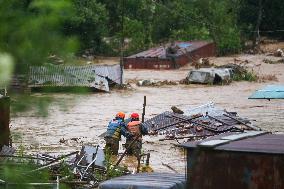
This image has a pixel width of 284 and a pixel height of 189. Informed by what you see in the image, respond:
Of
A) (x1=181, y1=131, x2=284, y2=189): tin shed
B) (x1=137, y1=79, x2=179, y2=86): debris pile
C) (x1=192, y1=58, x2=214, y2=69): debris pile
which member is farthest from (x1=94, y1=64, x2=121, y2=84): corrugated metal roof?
(x1=181, y1=131, x2=284, y2=189): tin shed

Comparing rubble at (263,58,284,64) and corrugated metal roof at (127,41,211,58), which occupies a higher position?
corrugated metal roof at (127,41,211,58)

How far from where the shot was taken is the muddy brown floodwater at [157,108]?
20.4 m

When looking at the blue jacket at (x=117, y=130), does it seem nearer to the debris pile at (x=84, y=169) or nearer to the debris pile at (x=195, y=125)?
the debris pile at (x=195, y=125)

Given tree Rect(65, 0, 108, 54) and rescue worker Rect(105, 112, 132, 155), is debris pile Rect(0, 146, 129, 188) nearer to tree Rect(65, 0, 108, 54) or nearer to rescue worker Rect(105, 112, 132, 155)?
rescue worker Rect(105, 112, 132, 155)

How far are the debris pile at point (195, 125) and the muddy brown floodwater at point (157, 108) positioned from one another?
457 millimetres

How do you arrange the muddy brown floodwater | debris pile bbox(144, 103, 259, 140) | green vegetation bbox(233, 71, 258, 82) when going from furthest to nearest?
green vegetation bbox(233, 71, 258, 82), debris pile bbox(144, 103, 259, 140), the muddy brown floodwater

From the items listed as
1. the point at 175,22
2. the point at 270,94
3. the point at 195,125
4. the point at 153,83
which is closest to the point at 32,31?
the point at 195,125

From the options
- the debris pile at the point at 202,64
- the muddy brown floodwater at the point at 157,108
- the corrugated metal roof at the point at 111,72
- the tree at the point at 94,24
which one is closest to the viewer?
the muddy brown floodwater at the point at 157,108

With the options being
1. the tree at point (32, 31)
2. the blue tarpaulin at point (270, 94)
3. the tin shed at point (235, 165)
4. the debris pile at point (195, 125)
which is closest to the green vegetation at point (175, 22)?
the debris pile at point (195, 125)

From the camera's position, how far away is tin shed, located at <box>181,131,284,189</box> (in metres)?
8.00

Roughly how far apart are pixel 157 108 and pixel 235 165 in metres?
22.9

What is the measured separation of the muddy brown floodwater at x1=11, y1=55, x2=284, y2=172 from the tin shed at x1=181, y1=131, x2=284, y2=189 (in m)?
5.29

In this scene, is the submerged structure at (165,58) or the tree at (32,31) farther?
the submerged structure at (165,58)

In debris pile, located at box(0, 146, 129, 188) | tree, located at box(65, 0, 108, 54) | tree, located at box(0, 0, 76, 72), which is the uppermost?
tree, located at box(65, 0, 108, 54)
